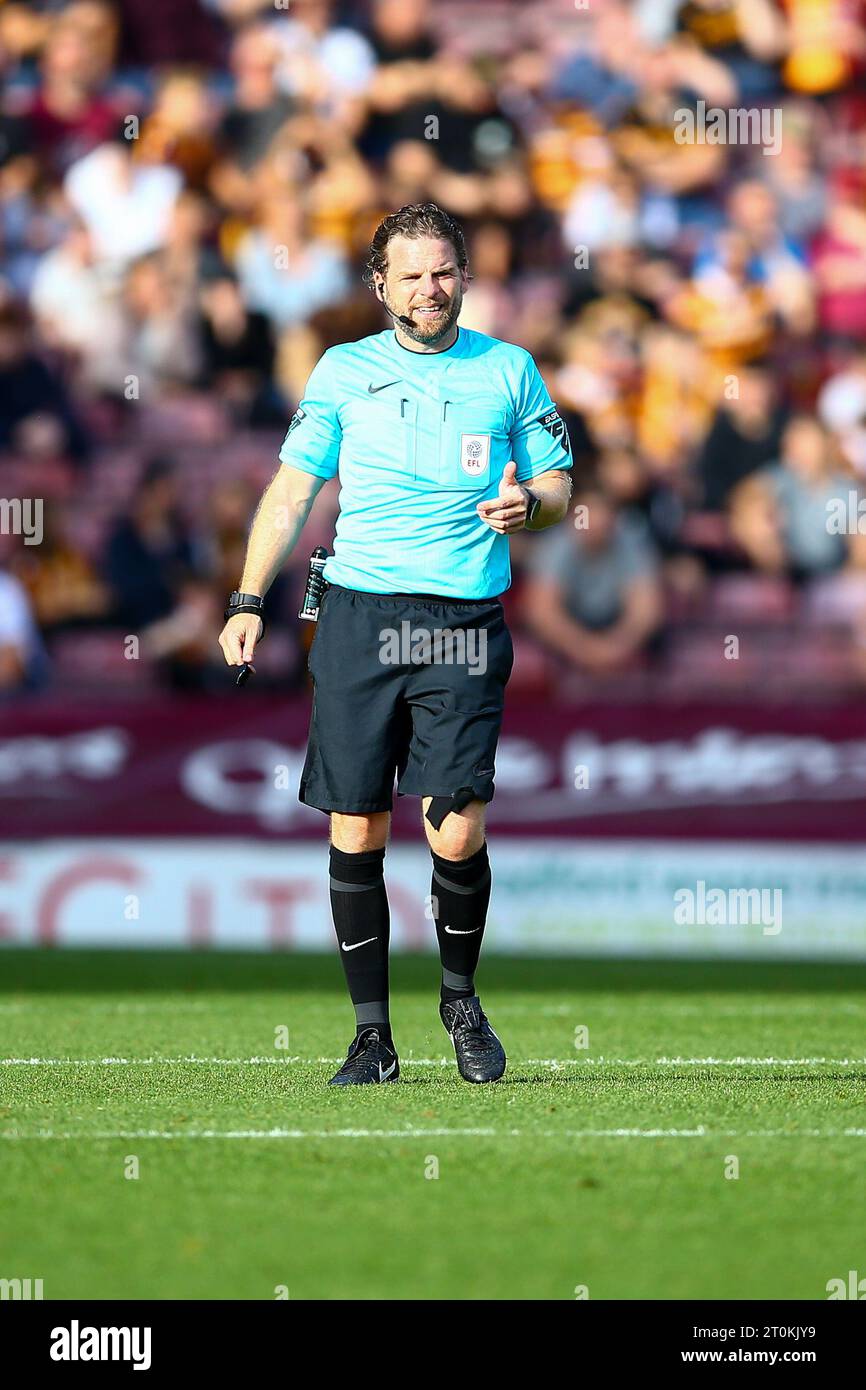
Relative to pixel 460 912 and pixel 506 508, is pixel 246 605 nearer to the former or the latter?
pixel 506 508

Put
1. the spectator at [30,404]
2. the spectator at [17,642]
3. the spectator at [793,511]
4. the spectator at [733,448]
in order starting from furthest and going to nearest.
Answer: the spectator at [30,404] → the spectator at [733,448] → the spectator at [793,511] → the spectator at [17,642]

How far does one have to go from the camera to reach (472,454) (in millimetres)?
5730

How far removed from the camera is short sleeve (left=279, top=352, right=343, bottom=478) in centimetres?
580

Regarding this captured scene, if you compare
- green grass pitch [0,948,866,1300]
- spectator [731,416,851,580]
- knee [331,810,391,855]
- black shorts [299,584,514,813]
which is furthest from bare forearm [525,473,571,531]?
spectator [731,416,851,580]

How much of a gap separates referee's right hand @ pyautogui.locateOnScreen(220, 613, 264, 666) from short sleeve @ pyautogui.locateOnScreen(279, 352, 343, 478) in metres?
0.43

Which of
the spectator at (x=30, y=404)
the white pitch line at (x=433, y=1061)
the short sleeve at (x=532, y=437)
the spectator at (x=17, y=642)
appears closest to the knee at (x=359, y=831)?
the white pitch line at (x=433, y=1061)

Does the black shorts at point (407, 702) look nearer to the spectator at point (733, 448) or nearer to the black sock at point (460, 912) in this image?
the black sock at point (460, 912)

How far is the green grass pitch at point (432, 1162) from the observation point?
367 centimetres

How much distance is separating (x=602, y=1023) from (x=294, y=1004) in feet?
4.53

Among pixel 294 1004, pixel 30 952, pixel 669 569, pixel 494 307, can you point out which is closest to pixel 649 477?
pixel 669 569

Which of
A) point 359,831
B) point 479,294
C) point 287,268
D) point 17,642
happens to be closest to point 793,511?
point 479,294

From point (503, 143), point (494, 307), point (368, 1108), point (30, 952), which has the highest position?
point (503, 143)
